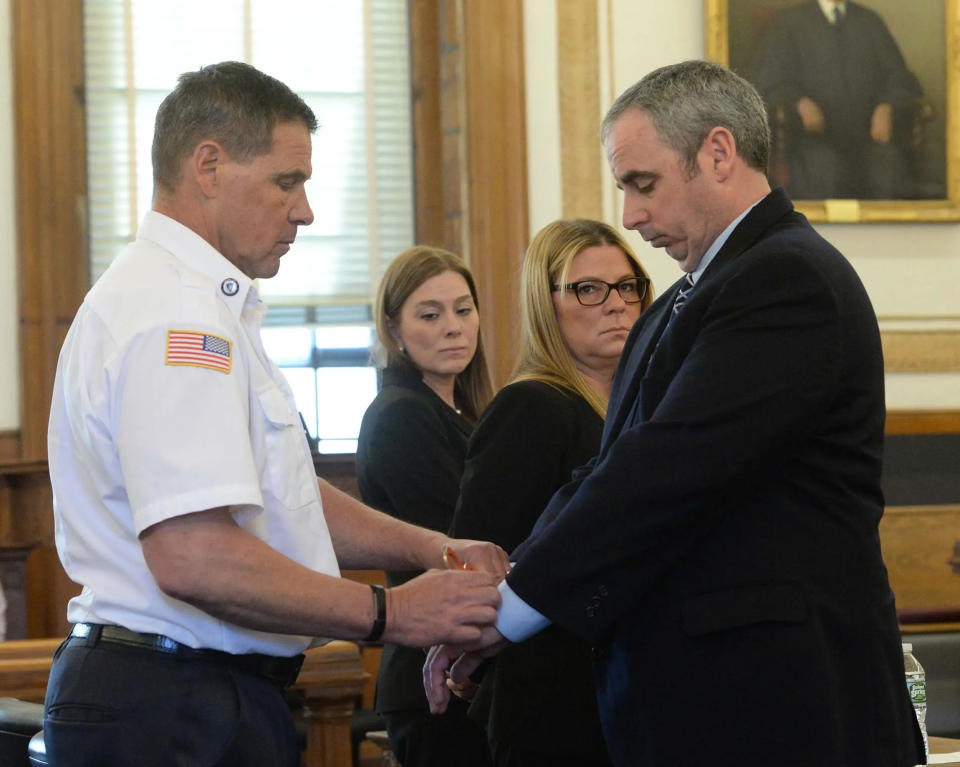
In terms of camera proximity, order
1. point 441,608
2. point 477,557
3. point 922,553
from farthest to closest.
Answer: point 922,553 < point 477,557 < point 441,608

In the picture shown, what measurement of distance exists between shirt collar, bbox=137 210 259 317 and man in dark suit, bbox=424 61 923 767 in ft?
2.20

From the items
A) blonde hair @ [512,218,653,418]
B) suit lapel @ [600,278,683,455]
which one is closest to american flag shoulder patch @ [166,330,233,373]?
suit lapel @ [600,278,683,455]

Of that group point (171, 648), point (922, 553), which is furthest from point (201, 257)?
point (922, 553)

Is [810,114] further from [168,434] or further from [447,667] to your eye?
[168,434]

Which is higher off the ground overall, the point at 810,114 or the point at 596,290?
the point at 810,114

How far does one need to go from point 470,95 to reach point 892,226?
2442mm

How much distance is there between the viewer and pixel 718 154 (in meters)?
2.42

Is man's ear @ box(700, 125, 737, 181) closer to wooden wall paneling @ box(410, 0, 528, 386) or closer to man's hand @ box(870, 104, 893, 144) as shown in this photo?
wooden wall paneling @ box(410, 0, 528, 386)

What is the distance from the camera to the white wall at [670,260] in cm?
694

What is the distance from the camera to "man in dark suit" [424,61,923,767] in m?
2.09

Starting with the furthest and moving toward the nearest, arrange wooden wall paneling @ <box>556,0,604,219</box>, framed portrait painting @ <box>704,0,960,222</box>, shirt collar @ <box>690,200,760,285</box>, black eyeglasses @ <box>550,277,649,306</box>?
framed portrait painting @ <box>704,0,960,222</box>
wooden wall paneling @ <box>556,0,604,219</box>
black eyeglasses @ <box>550,277,649,306</box>
shirt collar @ <box>690,200,760,285</box>

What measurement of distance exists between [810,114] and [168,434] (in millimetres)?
5798

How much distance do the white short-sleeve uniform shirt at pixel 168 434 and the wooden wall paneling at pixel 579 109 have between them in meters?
4.77

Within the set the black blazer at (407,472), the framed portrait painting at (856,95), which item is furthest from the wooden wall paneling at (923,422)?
the black blazer at (407,472)
